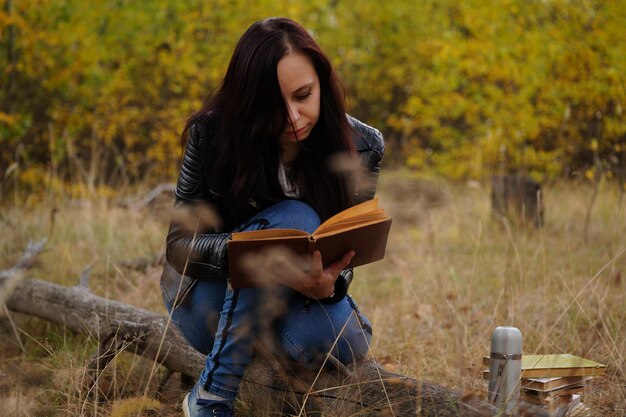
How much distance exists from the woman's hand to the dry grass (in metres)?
0.43

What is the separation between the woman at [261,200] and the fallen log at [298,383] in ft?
0.24

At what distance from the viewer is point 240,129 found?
2.39 m

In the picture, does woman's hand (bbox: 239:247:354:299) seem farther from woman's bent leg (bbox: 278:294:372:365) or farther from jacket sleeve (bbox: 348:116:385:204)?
jacket sleeve (bbox: 348:116:385:204)

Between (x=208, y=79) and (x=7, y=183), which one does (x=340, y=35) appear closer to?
(x=208, y=79)

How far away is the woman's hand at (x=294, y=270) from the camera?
202 centimetres

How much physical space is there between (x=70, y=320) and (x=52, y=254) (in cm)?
157

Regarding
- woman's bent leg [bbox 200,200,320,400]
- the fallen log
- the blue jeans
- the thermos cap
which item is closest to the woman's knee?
the blue jeans

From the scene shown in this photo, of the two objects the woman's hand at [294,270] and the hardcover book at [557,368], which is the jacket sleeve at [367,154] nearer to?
the woman's hand at [294,270]

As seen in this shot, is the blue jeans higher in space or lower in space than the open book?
lower

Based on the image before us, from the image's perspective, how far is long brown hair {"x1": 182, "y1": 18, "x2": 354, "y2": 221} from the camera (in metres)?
2.32

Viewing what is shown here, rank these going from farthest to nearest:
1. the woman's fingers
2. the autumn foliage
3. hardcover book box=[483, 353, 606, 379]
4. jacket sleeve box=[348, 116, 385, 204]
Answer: the autumn foliage
jacket sleeve box=[348, 116, 385, 204]
hardcover book box=[483, 353, 606, 379]
the woman's fingers

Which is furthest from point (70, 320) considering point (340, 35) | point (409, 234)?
point (340, 35)

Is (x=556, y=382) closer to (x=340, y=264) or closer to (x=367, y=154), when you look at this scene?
(x=340, y=264)

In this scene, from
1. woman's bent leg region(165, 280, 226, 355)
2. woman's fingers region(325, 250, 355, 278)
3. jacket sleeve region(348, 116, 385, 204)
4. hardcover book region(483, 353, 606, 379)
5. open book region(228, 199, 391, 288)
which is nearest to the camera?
open book region(228, 199, 391, 288)
